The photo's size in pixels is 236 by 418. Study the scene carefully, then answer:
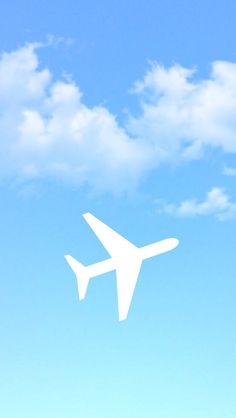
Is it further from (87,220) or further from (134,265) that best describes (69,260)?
(134,265)

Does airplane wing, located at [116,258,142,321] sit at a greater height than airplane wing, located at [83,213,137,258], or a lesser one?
lesser

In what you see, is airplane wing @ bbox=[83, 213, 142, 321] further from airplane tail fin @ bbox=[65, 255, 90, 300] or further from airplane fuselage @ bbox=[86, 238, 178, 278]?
airplane tail fin @ bbox=[65, 255, 90, 300]

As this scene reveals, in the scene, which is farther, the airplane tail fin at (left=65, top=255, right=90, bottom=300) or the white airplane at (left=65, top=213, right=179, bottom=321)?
the airplane tail fin at (left=65, top=255, right=90, bottom=300)

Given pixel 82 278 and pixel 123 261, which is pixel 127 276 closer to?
pixel 123 261

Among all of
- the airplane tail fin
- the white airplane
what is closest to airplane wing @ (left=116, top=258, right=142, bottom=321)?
the white airplane

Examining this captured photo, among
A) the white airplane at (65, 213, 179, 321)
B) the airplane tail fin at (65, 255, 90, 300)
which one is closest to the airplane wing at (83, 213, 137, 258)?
the white airplane at (65, 213, 179, 321)

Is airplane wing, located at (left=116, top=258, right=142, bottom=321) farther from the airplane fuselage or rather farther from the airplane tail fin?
the airplane tail fin

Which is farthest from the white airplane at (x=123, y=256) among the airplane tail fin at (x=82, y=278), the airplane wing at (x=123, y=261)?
the airplane tail fin at (x=82, y=278)

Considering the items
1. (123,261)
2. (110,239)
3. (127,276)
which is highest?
(110,239)

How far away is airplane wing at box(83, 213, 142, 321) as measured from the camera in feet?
163

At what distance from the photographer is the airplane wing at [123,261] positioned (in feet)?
163

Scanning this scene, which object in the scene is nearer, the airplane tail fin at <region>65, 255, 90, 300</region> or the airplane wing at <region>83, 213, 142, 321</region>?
the airplane wing at <region>83, 213, 142, 321</region>

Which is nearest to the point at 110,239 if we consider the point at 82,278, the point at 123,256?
the point at 123,256

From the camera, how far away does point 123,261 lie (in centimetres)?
5081
